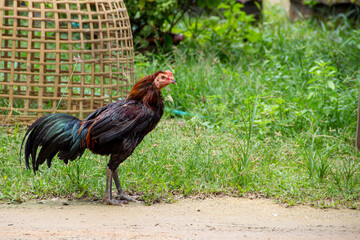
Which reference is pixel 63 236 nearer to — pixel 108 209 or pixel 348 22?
pixel 108 209

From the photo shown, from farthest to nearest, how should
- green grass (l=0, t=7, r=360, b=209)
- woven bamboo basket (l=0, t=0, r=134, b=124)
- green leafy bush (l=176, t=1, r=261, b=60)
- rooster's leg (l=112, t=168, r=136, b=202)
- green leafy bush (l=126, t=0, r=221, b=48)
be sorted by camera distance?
green leafy bush (l=176, t=1, r=261, b=60), green leafy bush (l=126, t=0, r=221, b=48), woven bamboo basket (l=0, t=0, r=134, b=124), green grass (l=0, t=7, r=360, b=209), rooster's leg (l=112, t=168, r=136, b=202)

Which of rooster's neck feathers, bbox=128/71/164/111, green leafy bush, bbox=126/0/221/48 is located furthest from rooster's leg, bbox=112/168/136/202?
green leafy bush, bbox=126/0/221/48

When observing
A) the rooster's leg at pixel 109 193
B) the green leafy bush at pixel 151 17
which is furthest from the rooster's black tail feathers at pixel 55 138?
the green leafy bush at pixel 151 17

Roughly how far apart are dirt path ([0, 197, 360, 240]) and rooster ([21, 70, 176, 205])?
0.28 meters

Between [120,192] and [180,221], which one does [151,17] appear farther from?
[180,221]

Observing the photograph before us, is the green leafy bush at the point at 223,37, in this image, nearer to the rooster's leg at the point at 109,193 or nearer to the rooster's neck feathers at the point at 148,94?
the rooster's neck feathers at the point at 148,94

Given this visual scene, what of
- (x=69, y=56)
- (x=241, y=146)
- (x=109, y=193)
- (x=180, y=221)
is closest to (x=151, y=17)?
(x=69, y=56)

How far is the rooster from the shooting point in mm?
3400

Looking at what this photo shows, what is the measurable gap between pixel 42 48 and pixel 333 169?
294 centimetres

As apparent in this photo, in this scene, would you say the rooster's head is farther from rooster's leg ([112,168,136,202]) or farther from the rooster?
rooster's leg ([112,168,136,202])

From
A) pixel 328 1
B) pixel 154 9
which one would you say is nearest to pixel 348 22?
pixel 328 1

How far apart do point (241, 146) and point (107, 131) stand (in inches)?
49.7

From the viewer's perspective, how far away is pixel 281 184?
3.88 metres

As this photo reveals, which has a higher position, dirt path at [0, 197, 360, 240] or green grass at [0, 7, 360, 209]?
green grass at [0, 7, 360, 209]
